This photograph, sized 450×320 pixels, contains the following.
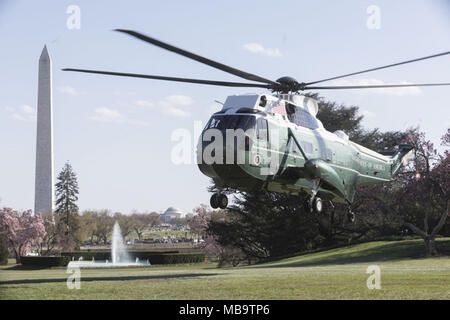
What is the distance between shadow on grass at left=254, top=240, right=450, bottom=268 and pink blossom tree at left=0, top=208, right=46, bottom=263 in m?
53.5

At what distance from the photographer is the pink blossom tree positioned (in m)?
90.1

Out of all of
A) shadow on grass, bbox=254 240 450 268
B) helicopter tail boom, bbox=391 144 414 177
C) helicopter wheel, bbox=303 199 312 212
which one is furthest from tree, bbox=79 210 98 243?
helicopter wheel, bbox=303 199 312 212

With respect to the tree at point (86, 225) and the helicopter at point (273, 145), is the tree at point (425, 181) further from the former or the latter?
the tree at point (86, 225)

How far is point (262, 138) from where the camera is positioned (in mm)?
24172

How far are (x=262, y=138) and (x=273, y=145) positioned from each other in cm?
88

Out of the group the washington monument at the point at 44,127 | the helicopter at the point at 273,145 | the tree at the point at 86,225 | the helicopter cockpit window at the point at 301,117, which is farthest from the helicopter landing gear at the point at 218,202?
the tree at the point at 86,225

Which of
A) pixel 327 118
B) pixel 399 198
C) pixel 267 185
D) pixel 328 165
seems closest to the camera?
pixel 267 185

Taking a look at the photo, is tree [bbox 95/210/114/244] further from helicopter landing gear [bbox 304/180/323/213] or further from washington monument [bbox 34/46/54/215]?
helicopter landing gear [bbox 304/180/323/213]

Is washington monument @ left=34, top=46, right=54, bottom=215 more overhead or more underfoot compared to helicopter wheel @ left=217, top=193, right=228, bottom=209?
more overhead

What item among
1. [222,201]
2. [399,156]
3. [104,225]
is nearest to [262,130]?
[222,201]
